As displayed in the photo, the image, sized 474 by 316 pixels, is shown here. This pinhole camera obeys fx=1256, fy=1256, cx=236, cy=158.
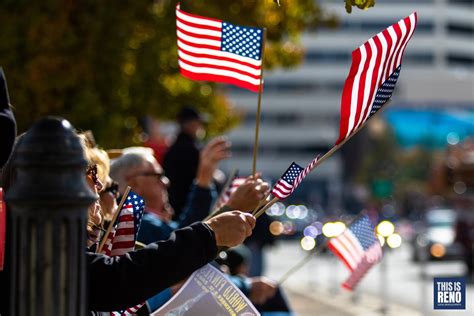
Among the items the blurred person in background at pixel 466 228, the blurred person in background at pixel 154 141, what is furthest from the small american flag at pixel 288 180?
the blurred person in background at pixel 466 228

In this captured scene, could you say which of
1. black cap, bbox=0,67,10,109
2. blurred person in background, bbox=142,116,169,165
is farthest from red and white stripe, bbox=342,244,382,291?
blurred person in background, bbox=142,116,169,165

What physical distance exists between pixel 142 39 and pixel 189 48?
10.2 m

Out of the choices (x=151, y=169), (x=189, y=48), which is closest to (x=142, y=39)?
(x=151, y=169)

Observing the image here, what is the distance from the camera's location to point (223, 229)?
3.89 meters

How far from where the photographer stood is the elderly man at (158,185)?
625cm

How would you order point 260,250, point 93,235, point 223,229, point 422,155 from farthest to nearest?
point 422,155 → point 260,250 → point 93,235 → point 223,229

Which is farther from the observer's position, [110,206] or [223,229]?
[110,206]

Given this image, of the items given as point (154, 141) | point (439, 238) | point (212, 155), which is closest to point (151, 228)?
point (212, 155)

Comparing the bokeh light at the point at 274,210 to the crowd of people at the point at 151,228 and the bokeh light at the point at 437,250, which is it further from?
the bokeh light at the point at 437,250

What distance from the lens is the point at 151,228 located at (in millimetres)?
6215

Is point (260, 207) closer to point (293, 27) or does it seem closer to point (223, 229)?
point (223, 229)

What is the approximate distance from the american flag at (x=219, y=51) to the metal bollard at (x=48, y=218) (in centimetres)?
222

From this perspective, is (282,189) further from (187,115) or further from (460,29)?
(460,29)

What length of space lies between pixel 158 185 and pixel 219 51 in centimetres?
135
